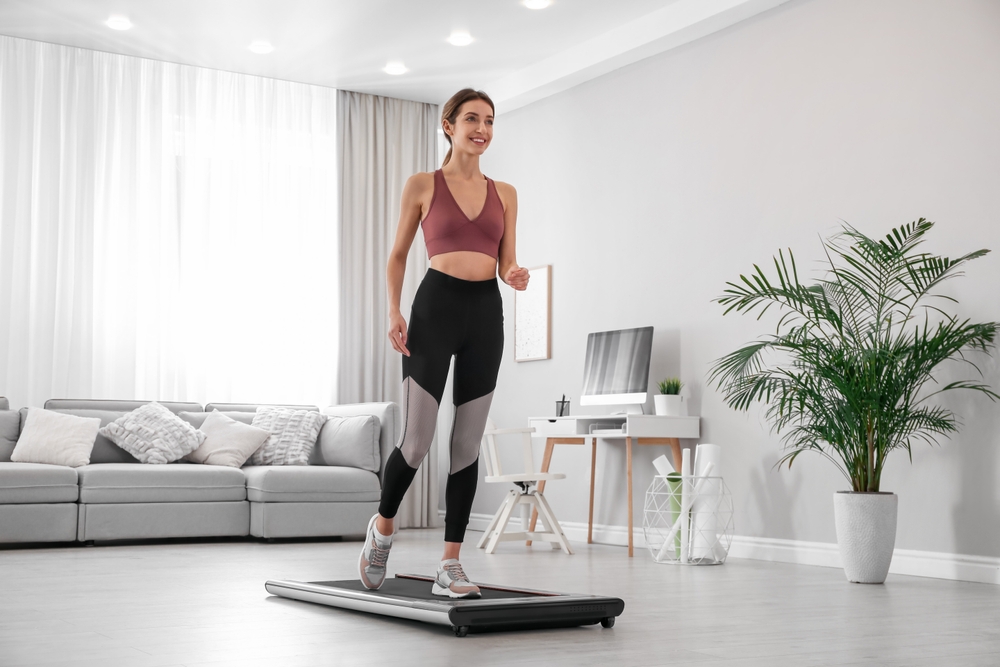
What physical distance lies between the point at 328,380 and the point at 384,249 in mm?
1073

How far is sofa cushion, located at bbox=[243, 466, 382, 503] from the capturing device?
5938mm

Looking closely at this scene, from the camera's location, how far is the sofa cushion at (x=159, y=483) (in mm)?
5566

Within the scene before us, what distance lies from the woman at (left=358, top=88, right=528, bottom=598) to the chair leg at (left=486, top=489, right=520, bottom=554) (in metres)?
2.52

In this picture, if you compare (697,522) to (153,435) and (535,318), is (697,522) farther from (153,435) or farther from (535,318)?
(153,435)

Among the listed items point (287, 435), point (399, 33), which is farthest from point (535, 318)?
point (399, 33)

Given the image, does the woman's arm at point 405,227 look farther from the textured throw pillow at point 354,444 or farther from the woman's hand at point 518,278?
the textured throw pillow at point 354,444

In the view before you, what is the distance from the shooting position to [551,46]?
21.8 ft

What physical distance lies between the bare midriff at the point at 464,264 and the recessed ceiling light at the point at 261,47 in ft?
14.2

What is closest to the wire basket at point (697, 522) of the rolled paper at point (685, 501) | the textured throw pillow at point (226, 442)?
the rolled paper at point (685, 501)

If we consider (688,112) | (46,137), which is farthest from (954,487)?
(46,137)

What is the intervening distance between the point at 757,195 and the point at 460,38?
2.28 m

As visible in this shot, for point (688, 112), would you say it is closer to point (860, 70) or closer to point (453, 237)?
point (860, 70)

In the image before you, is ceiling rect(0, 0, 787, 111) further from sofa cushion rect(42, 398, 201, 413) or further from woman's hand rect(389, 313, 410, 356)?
woman's hand rect(389, 313, 410, 356)

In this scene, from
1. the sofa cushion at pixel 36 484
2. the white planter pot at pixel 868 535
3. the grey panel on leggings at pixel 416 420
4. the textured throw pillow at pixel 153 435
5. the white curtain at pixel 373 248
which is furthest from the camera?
the white curtain at pixel 373 248
